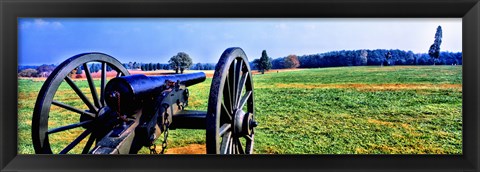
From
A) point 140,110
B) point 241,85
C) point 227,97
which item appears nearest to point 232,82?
point 227,97

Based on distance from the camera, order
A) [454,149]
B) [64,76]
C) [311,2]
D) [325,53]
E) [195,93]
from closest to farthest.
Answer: [311,2]
[64,76]
[454,149]
[325,53]
[195,93]

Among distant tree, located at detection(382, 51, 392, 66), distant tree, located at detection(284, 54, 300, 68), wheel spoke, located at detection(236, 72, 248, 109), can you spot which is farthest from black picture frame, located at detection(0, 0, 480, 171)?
distant tree, located at detection(284, 54, 300, 68)

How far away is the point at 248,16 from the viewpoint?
4.41ft

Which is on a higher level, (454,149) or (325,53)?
(325,53)

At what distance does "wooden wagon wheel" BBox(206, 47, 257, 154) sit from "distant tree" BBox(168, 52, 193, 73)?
0.33m

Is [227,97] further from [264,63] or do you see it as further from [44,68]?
[44,68]

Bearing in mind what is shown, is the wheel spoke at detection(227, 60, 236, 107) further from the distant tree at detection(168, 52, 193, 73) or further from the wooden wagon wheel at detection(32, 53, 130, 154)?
the wooden wagon wheel at detection(32, 53, 130, 154)

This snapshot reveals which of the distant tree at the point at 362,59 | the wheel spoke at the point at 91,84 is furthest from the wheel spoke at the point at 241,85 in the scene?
the wheel spoke at the point at 91,84

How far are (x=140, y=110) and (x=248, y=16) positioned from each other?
2.56 ft

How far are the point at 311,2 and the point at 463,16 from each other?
0.56 metres
